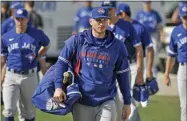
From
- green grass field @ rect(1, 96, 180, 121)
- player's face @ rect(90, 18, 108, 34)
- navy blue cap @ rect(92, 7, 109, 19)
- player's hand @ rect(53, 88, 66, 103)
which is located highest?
navy blue cap @ rect(92, 7, 109, 19)

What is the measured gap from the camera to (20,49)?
845 cm

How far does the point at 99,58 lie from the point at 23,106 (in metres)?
2.92

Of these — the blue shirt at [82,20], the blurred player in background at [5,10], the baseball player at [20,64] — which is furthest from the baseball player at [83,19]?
the baseball player at [20,64]

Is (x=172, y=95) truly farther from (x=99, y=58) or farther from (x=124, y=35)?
(x=99, y=58)

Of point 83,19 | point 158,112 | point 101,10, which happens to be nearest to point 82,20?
point 83,19

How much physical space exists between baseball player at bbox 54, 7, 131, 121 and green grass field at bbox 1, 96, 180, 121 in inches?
155

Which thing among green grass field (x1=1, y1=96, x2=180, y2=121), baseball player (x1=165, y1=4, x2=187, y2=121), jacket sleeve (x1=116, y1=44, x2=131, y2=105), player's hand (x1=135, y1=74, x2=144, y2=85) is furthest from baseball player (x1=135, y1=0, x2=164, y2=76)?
jacket sleeve (x1=116, y1=44, x2=131, y2=105)

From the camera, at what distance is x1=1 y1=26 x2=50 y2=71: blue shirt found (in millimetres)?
8453

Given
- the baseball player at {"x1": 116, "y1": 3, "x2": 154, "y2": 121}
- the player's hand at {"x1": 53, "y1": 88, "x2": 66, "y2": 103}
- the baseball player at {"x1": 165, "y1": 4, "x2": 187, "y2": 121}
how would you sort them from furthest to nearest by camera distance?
the baseball player at {"x1": 116, "y1": 3, "x2": 154, "y2": 121}, the baseball player at {"x1": 165, "y1": 4, "x2": 187, "y2": 121}, the player's hand at {"x1": 53, "y1": 88, "x2": 66, "y2": 103}

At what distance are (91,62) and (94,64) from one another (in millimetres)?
40

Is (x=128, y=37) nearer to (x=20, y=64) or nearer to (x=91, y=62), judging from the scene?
(x=20, y=64)

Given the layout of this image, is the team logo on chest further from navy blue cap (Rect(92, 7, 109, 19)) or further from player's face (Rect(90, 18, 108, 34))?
navy blue cap (Rect(92, 7, 109, 19))

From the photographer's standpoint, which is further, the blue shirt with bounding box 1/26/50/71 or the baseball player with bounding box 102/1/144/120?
the blue shirt with bounding box 1/26/50/71

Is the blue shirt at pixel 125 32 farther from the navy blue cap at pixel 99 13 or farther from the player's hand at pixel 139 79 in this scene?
the navy blue cap at pixel 99 13
